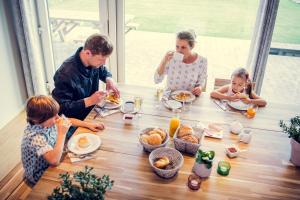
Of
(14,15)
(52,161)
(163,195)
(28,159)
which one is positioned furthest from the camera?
(14,15)

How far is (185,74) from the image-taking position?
2.64m

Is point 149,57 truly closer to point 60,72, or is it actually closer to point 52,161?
point 60,72

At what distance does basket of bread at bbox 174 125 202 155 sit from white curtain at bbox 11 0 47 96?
7.80 feet

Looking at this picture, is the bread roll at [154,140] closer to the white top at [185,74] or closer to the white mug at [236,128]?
the white mug at [236,128]

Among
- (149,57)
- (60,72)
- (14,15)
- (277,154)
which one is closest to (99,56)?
(60,72)

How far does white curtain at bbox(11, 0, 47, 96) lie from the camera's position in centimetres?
325

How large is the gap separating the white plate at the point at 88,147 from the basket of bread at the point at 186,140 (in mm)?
488

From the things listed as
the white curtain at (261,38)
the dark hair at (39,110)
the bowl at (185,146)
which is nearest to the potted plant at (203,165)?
the bowl at (185,146)

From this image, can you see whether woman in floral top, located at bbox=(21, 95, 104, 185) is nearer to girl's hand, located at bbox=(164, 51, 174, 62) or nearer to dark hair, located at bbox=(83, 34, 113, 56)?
dark hair, located at bbox=(83, 34, 113, 56)

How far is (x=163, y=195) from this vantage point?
1.46 meters

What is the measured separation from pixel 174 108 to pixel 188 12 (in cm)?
173

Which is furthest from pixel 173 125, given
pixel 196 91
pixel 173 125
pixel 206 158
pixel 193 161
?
pixel 196 91

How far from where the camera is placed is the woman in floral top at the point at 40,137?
1621 millimetres

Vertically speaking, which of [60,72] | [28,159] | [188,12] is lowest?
[28,159]
